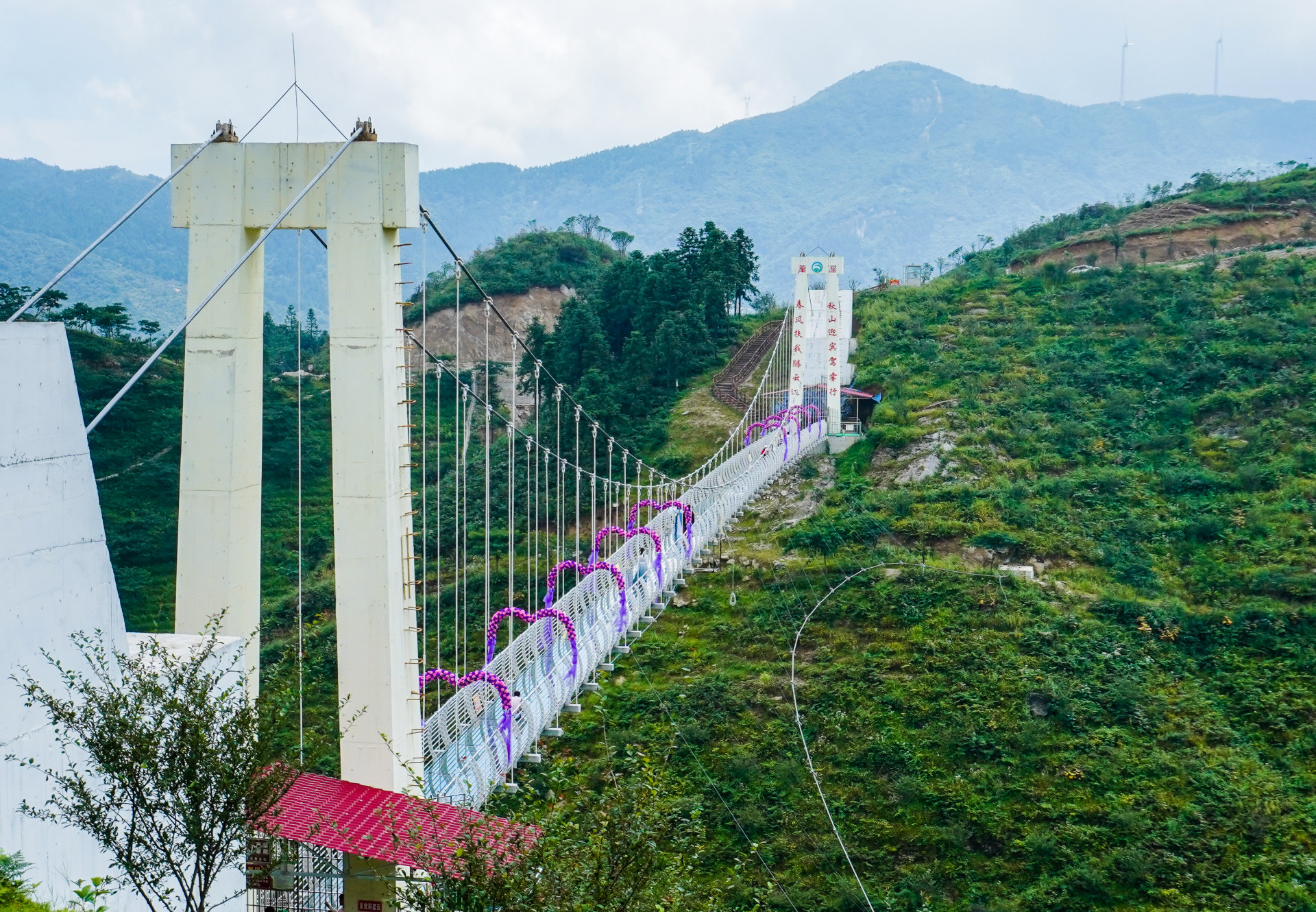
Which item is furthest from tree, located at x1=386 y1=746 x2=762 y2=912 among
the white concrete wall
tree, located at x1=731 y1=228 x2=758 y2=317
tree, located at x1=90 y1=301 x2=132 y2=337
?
tree, located at x1=731 y1=228 x2=758 y2=317

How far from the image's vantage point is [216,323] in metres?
7.02

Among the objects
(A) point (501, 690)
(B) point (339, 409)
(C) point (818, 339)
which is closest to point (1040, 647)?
(A) point (501, 690)

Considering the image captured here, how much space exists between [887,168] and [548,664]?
151567mm

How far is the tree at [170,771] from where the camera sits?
4.84 m

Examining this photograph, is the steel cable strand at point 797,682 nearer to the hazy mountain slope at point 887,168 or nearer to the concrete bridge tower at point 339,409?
the concrete bridge tower at point 339,409

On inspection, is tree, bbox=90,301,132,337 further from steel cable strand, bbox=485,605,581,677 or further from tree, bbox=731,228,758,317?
steel cable strand, bbox=485,605,581,677

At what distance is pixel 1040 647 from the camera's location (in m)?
13.9

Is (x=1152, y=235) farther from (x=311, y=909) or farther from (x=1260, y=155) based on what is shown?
(x=1260, y=155)

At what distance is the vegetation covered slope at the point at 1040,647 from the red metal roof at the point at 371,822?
227 inches

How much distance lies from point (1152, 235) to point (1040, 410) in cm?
909

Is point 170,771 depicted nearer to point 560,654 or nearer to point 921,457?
point 560,654

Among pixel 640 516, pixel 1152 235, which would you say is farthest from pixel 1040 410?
pixel 1152 235

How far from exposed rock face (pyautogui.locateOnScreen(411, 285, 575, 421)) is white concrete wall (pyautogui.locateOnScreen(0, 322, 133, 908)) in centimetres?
2428

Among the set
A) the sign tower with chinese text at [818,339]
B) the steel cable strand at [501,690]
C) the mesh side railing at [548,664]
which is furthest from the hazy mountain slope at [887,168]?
the steel cable strand at [501,690]
